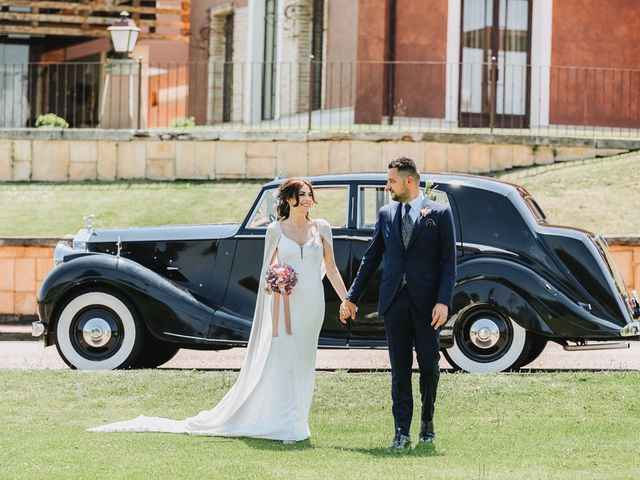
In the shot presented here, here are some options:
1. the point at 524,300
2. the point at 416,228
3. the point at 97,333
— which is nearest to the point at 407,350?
the point at 416,228

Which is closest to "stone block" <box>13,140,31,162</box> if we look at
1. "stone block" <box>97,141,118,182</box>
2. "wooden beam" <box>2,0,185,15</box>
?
"stone block" <box>97,141,118,182</box>

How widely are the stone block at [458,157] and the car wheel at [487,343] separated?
29.7 ft

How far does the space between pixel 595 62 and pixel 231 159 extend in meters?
7.53

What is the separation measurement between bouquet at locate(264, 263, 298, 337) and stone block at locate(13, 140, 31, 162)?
42.7 feet

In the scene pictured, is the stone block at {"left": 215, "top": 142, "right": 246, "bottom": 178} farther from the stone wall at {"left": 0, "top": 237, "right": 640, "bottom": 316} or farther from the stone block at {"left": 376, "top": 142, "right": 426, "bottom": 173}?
the stone wall at {"left": 0, "top": 237, "right": 640, "bottom": 316}

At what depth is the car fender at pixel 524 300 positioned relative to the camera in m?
10.9

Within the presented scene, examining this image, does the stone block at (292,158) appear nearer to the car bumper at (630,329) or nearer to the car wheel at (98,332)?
the car wheel at (98,332)

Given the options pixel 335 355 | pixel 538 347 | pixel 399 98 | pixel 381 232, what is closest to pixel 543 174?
pixel 399 98

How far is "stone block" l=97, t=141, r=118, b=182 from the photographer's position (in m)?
20.7

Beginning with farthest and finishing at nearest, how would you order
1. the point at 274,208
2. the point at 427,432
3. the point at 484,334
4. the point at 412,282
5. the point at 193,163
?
the point at 193,163
the point at 274,208
the point at 484,334
the point at 427,432
the point at 412,282

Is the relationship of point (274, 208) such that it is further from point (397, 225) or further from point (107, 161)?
point (107, 161)

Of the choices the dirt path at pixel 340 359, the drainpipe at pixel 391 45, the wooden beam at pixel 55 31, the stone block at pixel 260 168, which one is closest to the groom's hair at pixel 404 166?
the dirt path at pixel 340 359

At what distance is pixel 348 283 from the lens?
37.7 ft

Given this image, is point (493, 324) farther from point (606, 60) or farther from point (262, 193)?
point (606, 60)
